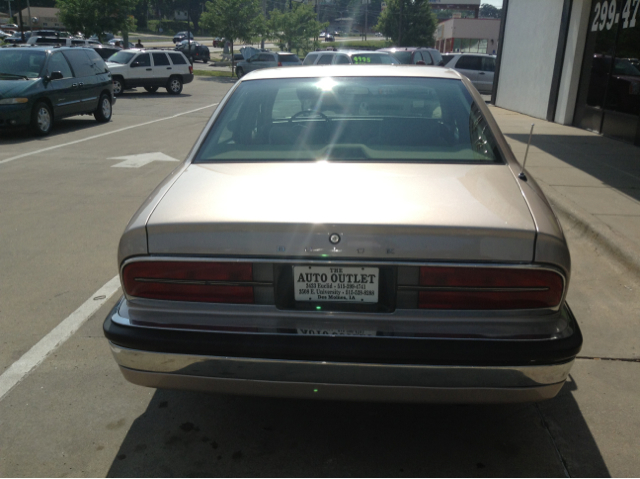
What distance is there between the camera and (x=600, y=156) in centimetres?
979

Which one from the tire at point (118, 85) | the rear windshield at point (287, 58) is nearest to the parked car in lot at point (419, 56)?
the rear windshield at point (287, 58)

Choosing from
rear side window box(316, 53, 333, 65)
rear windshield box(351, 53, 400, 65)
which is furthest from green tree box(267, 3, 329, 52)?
rear windshield box(351, 53, 400, 65)

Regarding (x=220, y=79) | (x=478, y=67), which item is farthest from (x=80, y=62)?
(x=220, y=79)

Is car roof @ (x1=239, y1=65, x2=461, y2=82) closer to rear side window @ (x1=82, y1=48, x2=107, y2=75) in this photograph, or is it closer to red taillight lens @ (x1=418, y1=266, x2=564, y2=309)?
red taillight lens @ (x1=418, y1=266, x2=564, y2=309)

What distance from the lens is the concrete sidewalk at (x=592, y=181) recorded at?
5.66 metres

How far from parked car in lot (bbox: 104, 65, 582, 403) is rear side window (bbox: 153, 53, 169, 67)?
71.9ft

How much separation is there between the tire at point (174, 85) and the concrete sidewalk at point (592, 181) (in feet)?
47.6

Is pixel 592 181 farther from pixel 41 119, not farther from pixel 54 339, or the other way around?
pixel 41 119

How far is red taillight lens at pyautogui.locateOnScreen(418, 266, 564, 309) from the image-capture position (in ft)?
7.60

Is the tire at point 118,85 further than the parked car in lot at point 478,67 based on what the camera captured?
No

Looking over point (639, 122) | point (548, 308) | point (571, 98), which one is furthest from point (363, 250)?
point (571, 98)

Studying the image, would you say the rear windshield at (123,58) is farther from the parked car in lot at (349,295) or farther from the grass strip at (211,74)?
the parked car in lot at (349,295)

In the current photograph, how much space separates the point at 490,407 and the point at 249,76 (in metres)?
2.50

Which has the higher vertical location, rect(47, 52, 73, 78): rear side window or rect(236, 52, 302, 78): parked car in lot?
rect(47, 52, 73, 78): rear side window
